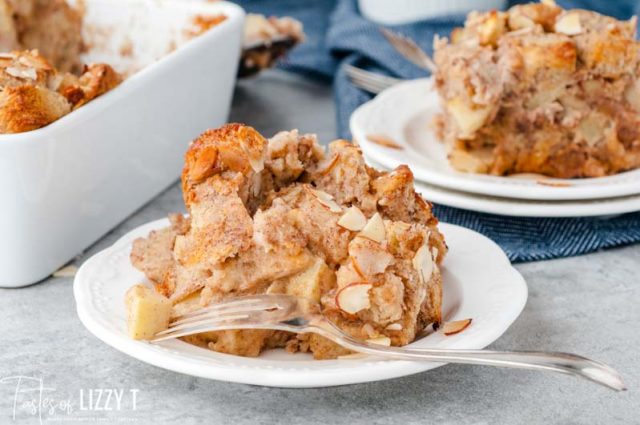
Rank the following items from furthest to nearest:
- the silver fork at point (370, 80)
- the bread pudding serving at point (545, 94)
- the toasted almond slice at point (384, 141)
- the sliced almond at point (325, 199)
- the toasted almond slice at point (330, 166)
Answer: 1. the silver fork at point (370, 80)
2. the toasted almond slice at point (384, 141)
3. the bread pudding serving at point (545, 94)
4. the toasted almond slice at point (330, 166)
5. the sliced almond at point (325, 199)

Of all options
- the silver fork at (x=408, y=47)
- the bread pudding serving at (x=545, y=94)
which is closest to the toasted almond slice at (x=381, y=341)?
the bread pudding serving at (x=545, y=94)

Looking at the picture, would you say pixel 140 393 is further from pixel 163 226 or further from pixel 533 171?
pixel 533 171

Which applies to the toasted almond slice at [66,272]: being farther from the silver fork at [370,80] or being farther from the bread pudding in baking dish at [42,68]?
the silver fork at [370,80]

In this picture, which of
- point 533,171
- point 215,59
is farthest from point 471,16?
point 215,59

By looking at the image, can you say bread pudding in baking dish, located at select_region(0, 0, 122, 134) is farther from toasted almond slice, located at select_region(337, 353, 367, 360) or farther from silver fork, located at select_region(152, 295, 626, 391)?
toasted almond slice, located at select_region(337, 353, 367, 360)

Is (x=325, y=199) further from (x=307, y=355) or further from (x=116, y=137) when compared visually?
(x=116, y=137)

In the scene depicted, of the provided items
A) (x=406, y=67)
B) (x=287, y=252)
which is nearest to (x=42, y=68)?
(x=287, y=252)
